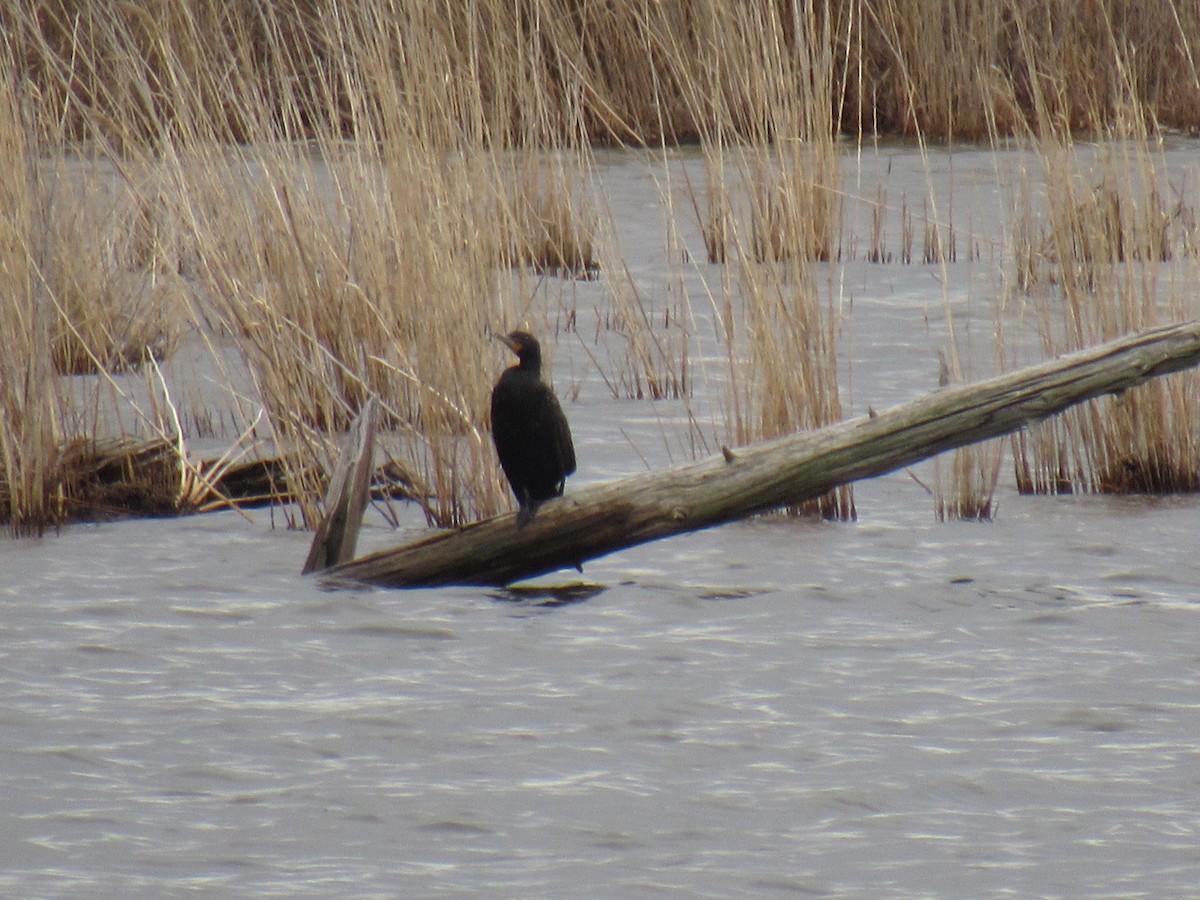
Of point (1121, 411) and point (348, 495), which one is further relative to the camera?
point (1121, 411)

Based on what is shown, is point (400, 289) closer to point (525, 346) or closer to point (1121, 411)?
point (525, 346)

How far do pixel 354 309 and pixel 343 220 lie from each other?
269mm

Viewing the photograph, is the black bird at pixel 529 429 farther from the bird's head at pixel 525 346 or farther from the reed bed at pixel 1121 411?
the reed bed at pixel 1121 411

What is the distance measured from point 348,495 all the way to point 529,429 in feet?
1.55

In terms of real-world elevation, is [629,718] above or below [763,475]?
below


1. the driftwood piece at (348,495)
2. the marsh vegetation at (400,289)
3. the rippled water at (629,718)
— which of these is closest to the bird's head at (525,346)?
the marsh vegetation at (400,289)

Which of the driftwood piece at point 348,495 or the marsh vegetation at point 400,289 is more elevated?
the marsh vegetation at point 400,289

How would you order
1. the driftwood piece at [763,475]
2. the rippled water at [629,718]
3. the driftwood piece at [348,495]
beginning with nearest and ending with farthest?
the rippled water at [629,718] < the driftwood piece at [763,475] < the driftwood piece at [348,495]

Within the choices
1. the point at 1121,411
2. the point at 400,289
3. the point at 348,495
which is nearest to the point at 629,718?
the point at 348,495

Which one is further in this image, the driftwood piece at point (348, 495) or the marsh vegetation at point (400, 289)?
the marsh vegetation at point (400, 289)

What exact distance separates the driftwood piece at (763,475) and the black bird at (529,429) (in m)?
0.35

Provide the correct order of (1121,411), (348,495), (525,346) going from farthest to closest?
(1121,411)
(525,346)
(348,495)

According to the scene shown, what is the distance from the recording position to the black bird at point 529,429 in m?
4.55

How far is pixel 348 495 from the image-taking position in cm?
431
